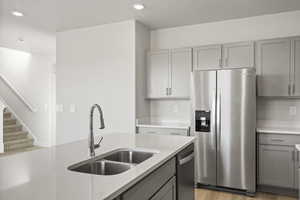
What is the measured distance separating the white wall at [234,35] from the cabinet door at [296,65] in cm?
35

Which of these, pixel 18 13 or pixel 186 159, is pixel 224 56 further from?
pixel 18 13

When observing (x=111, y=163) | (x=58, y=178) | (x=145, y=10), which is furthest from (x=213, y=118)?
(x=58, y=178)

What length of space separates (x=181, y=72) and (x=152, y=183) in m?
2.64

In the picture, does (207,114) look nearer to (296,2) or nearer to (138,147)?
(138,147)

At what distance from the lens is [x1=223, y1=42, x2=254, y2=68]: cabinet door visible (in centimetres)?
334

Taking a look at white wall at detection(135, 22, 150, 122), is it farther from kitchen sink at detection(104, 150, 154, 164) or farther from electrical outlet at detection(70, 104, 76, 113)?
kitchen sink at detection(104, 150, 154, 164)

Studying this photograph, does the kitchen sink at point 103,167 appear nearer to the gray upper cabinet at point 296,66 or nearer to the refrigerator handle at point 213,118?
the refrigerator handle at point 213,118

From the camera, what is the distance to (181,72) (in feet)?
12.4

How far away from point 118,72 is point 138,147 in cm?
222

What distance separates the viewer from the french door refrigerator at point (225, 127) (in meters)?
3.05

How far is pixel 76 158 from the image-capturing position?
1549 mm

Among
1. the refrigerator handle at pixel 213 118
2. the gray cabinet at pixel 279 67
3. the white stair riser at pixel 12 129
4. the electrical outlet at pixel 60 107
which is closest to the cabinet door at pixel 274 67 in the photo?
the gray cabinet at pixel 279 67

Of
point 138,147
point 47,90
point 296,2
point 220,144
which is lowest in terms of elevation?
point 220,144

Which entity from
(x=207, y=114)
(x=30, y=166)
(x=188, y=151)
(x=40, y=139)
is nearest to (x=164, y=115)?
Result: (x=207, y=114)
